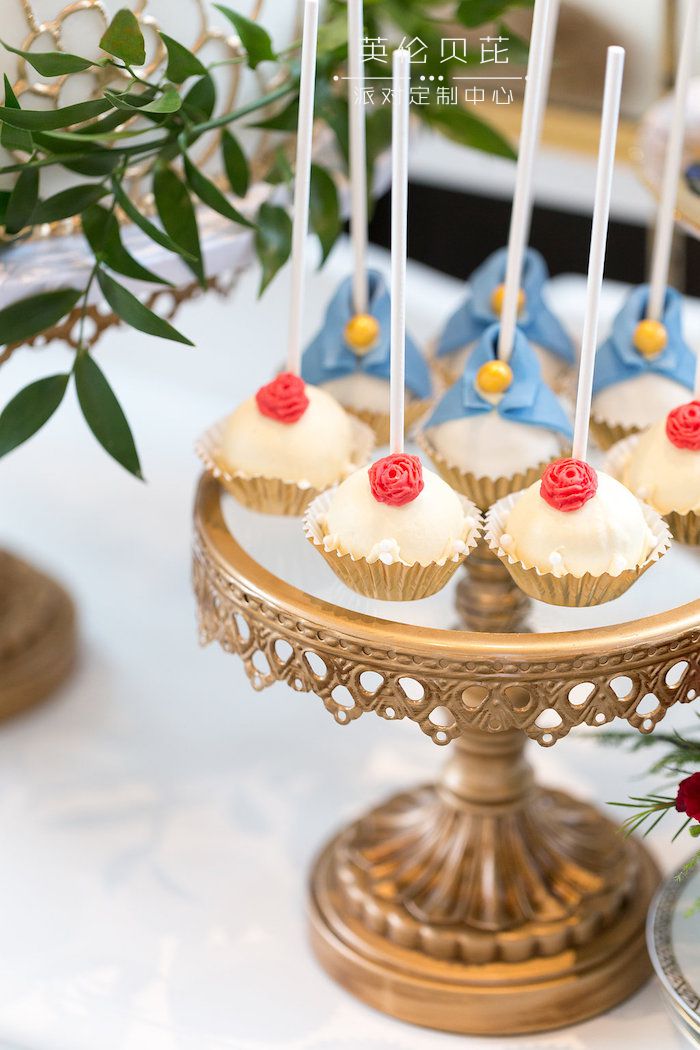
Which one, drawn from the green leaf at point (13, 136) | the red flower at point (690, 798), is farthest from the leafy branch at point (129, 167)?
the red flower at point (690, 798)

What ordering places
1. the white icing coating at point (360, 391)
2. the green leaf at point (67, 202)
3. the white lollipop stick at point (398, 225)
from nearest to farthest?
1. the white lollipop stick at point (398, 225)
2. the green leaf at point (67, 202)
3. the white icing coating at point (360, 391)

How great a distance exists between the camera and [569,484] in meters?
0.58

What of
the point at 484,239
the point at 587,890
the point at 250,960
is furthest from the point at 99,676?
the point at 484,239

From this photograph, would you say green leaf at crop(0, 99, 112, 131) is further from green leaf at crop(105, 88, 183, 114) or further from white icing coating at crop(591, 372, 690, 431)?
white icing coating at crop(591, 372, 690, 431)

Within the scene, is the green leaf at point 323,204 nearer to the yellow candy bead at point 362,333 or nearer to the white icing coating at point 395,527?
the yellow candy bead at point 362,333

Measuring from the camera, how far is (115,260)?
688 millimetres

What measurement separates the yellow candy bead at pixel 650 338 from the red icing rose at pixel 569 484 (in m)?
0.17

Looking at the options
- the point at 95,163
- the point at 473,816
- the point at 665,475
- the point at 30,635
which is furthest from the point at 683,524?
the point at 30,635

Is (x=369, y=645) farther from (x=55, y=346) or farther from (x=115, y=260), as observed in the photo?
(x=55, y=346)

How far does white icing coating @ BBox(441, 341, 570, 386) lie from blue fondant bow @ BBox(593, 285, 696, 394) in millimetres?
47

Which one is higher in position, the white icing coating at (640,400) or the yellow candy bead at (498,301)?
the yellow candy bead at (498,301)

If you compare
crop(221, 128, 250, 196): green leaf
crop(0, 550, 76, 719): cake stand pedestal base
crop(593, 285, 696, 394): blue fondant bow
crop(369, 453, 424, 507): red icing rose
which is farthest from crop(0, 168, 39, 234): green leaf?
→ crop(0, 550, 76, 719): cake stand pedestal base

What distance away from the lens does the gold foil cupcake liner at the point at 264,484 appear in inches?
26.6

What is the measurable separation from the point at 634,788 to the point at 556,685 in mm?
370
